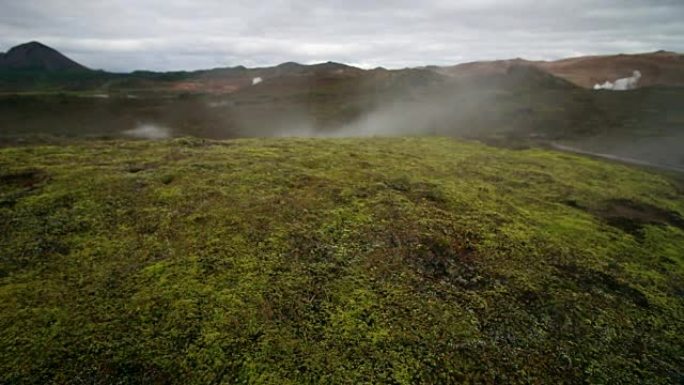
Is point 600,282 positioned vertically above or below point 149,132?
below

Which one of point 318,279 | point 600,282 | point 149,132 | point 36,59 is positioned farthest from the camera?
point 36,59

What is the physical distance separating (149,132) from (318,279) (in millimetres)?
31779

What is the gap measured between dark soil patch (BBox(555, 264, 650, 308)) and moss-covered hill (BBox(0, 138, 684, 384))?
0.14 ft

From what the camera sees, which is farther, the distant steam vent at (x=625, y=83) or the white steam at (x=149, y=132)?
the distant steam vent at (x=625, y=83)

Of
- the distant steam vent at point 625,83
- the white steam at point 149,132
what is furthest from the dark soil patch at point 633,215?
the distant steam vent at point 625,83

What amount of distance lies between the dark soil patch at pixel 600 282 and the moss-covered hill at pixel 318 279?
0.04 m

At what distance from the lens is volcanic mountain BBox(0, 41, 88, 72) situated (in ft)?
590

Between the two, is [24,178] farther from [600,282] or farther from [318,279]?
[600,282]

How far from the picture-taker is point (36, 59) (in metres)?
185

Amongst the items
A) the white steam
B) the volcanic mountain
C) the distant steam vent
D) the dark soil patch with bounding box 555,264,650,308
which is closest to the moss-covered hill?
the dark soil patch with bounding box 555,264,650,308

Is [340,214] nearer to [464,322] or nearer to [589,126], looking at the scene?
[464,322]

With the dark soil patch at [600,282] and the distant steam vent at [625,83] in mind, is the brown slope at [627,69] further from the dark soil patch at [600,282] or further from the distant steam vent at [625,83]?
the dark soil patch at [600,282]

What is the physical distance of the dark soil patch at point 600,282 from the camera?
29.6ft

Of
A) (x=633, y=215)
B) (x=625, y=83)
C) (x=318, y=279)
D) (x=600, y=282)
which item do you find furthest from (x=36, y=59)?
(x=600, y=282)
